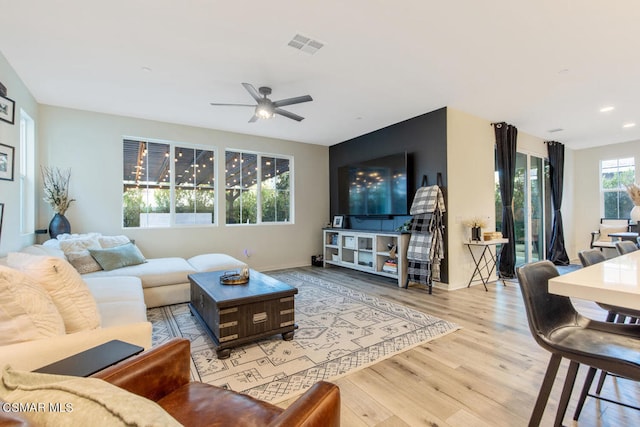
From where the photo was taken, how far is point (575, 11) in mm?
2258

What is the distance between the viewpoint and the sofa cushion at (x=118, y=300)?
2.02 metres

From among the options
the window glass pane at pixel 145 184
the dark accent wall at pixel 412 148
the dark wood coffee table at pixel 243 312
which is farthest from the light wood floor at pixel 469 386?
the window glass pane at pixel 145 184

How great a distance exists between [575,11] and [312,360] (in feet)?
10.9

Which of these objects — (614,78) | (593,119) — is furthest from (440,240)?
(593,119)

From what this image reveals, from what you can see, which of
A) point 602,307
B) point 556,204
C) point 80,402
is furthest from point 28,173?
point 556,204

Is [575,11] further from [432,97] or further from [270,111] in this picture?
[270,111]

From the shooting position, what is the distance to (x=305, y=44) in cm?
270

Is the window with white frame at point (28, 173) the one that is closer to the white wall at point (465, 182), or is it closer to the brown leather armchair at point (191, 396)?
the brown leather armchair at point (191, 396)

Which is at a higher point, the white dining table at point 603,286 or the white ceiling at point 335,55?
the white ceiling at point 335,55

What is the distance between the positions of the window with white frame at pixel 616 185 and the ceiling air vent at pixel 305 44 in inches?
292

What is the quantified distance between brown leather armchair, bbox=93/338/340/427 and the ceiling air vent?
99.3 inches

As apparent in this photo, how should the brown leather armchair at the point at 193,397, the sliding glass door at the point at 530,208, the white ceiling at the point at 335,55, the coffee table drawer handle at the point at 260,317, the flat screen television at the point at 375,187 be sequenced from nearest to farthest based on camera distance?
the brown leather armchair at the point at 193,397 < the white ceiling at the point at 335,55 < the coffee table drawer handle at the point at 260,317 < the flat screen television at the point at 375,187 < the sliding glass door at the point at 530,208

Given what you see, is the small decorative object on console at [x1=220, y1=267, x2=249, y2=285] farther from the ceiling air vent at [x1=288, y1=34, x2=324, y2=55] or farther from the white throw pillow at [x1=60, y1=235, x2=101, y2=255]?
the ceiling air vent at [x1=288, y1=34, x2=324, y2=55]

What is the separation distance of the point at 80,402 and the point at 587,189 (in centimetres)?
922
